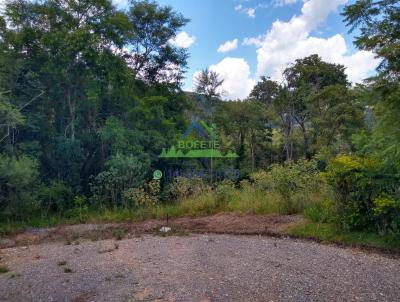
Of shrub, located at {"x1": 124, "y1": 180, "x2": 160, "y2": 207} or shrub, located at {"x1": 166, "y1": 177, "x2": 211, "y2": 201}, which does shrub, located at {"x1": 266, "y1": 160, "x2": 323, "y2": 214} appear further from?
shrub, located at {"x1": 124, "y1": 180, "x2": 160, "y2": 207}

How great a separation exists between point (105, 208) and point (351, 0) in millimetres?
6218

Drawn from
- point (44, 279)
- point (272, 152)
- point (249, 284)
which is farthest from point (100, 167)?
point (272, 152)

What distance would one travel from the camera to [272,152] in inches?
596

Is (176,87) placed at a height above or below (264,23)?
below

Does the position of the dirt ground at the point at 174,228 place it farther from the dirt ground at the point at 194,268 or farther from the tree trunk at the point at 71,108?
the tree trunk at the point at 71,108

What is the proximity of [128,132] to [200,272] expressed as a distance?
5353 mm

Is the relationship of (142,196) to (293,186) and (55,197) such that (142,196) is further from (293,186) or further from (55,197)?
(293,186)

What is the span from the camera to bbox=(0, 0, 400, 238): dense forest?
14.5 ft

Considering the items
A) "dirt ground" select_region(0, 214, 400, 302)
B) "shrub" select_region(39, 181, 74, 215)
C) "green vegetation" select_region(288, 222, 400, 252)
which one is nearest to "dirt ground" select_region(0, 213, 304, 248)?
"dirt ground" select_region(0, 214, 400, 302)

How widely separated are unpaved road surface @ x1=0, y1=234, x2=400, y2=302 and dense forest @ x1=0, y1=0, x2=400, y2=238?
3.30ft

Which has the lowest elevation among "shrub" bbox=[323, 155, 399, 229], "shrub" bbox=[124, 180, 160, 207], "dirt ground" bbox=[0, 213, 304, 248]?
"dirt ground" bbox=[0, 213, 304, 248]

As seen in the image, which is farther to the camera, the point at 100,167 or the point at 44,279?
the point at 100,167

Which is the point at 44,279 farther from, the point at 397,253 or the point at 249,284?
the point at 397,253

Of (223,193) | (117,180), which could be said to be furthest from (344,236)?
(117,180)
